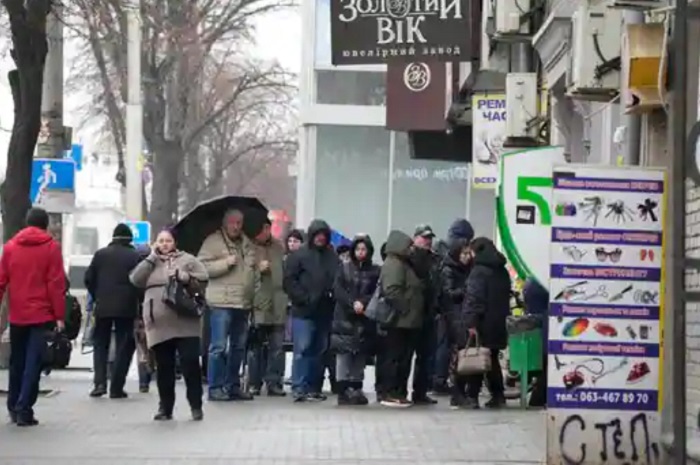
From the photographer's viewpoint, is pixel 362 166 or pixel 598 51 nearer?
pixel 598 51

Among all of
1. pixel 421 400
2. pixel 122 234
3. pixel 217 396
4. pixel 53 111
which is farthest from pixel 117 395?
pixel 53 111

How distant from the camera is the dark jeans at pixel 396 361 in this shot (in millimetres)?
16000

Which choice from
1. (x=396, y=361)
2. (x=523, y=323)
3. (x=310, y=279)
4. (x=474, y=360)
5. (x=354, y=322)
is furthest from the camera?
(x=310, y=279)

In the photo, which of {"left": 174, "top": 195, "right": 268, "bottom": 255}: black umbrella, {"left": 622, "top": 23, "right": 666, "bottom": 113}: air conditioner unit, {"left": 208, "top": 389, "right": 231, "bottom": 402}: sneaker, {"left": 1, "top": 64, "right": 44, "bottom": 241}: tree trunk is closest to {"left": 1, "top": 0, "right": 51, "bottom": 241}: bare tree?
{"left": 1, "top": 64, "right": 44, "bottom": 241}: tree trunk

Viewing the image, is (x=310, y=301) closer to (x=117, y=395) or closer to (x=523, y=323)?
(x=117, y=395)

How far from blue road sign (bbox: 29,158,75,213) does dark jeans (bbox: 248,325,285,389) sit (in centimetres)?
448

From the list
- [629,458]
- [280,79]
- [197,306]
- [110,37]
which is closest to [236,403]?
[197,306]

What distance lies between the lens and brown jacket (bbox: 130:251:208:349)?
1384 cm

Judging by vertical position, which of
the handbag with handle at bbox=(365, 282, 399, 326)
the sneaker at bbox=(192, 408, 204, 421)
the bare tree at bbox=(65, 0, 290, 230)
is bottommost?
the sneaker at bbox=(192, 408, 204, 421)

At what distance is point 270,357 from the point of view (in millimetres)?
17516

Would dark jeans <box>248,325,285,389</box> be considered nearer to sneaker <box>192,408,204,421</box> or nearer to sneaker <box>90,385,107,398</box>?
sneaker <box>90,385,107,398</box>

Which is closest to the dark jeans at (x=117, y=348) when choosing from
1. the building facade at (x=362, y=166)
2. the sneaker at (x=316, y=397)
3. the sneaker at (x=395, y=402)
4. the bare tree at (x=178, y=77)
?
the sneaker at (x=316, y=397)

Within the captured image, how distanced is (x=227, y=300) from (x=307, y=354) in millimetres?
1016

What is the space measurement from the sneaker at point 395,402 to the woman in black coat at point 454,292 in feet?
1.45
